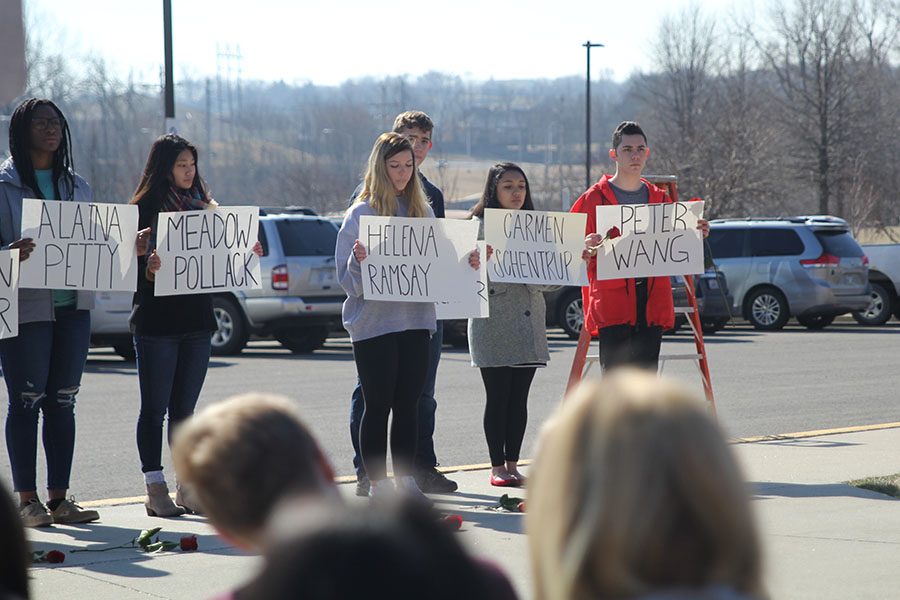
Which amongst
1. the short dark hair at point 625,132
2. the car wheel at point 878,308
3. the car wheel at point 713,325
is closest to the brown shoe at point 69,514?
the short dark hair at point 625,132

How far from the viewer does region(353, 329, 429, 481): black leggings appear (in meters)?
7.13

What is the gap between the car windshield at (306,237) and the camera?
18.7 m

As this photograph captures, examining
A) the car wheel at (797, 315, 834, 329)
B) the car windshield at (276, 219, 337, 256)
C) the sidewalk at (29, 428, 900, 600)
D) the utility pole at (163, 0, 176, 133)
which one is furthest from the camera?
the car wheel at (797, 315, 834, 329)

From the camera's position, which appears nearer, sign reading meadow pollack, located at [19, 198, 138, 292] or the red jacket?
sign reading meadow pollack, located at [19, 198, 138, 292]

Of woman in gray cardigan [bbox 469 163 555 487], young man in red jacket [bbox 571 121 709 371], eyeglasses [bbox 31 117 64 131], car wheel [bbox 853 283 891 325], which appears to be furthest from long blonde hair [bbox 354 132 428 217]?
car wheel [bbox 853 283 891 325]

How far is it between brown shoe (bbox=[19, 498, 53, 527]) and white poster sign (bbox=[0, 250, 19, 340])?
2.91 ft

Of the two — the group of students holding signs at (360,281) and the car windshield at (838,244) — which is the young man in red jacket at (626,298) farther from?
the car windshield at (838,244)

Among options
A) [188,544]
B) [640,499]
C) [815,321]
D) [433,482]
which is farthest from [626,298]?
[815,321]

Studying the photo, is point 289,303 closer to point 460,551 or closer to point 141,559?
point 141,559

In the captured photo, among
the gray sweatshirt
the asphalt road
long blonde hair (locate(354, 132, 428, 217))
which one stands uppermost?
long blonde hair (locate(354, 132, 428, 217))

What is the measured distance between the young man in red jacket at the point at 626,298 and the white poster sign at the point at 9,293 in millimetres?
3154

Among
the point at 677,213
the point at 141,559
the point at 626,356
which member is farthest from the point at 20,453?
the point at 677,213

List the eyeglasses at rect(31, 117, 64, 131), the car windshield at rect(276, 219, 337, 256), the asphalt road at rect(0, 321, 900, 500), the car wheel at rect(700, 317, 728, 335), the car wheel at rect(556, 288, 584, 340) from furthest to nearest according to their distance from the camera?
the car wheel at rect(700, 317, 728, 335)
the car wheel at rect(556, 288, 584, 340)
the car windshield at rect(276, 219, 337, 256)
the asphalt road at rect(0, 321, 900, 500)
the eyeglasses at rect(31, 117, 64, 131)

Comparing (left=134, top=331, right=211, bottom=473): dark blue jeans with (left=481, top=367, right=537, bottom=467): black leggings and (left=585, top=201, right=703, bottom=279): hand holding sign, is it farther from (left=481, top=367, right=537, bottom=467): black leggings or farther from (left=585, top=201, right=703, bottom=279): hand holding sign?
(left=585, top=201, right=703, bottom=279): hand holding sign
